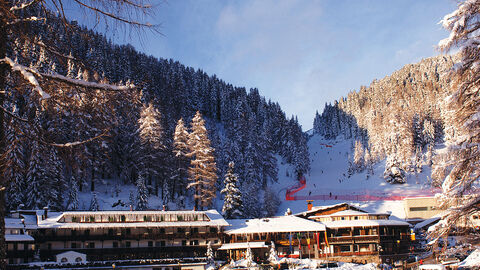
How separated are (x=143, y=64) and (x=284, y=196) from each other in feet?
240

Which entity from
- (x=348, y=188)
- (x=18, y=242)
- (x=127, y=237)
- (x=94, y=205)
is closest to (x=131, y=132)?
(x=94, y=205)

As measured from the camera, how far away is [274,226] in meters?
54.3

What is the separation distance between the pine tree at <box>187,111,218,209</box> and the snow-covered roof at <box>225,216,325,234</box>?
10.0 metres

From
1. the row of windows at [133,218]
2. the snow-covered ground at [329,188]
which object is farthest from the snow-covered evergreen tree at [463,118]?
the row of windows at [133,218]

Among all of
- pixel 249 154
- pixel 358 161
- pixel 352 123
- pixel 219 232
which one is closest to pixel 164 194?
pixel 219 232

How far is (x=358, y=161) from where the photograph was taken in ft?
391

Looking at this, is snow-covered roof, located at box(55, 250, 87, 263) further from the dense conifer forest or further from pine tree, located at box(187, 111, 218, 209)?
pine tree, located at box(187, 111, 218, 209)

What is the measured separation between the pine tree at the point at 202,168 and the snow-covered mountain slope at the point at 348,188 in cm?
1924

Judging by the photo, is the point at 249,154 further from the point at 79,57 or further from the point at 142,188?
the point at 79,57

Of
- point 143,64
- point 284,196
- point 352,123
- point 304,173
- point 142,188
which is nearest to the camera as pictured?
point 142,188

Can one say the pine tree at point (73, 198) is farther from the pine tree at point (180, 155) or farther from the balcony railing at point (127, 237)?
the pine tree at point (180, 155)

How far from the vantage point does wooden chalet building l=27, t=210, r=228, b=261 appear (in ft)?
155

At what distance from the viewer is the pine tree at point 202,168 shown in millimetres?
65438

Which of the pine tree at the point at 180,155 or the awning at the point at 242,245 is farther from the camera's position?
the pine tree at the point at 180,155
